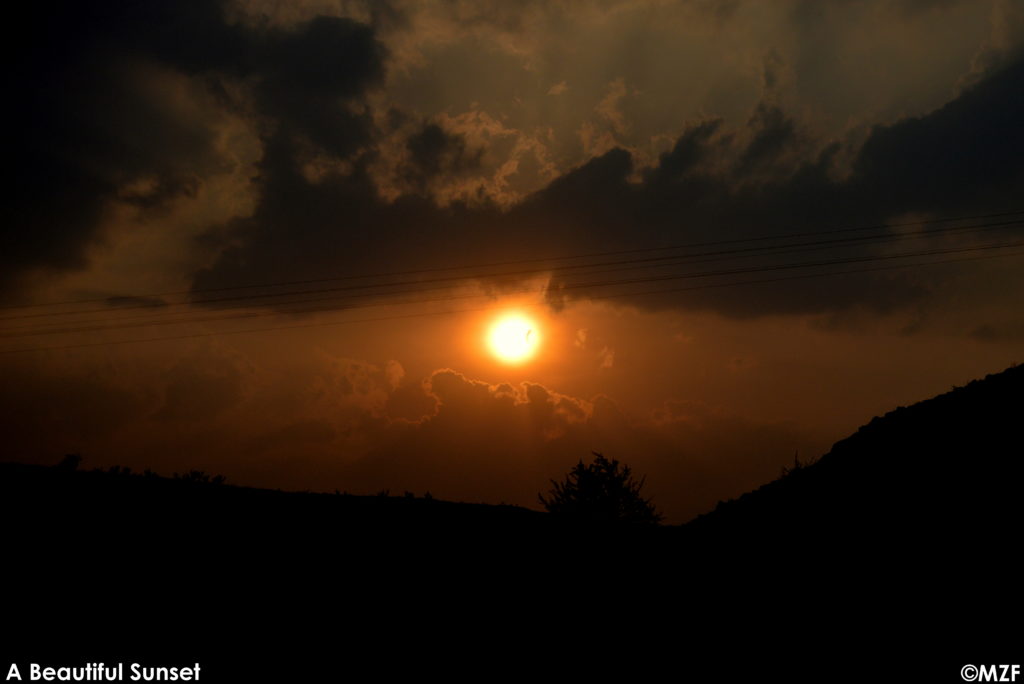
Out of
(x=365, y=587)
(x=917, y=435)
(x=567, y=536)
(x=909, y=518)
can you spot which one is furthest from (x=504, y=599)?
(x=917, y=435)

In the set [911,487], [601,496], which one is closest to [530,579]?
[911,487]

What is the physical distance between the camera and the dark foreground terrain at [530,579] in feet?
42.1

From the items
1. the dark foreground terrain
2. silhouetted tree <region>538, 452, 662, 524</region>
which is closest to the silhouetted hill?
the dark foreground terrain

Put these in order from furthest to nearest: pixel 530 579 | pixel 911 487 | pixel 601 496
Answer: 1. pixel 601 496
2. pixel 911 487
3. pixel 530 579

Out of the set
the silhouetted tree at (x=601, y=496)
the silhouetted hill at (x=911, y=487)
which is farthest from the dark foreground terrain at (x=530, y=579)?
the silhouetted tree at (x=601, y=496)

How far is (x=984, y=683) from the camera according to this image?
1102 cm

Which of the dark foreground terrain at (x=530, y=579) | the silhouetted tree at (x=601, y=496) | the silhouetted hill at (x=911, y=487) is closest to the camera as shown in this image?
the dark foreground terrain at (x=530, y=579)

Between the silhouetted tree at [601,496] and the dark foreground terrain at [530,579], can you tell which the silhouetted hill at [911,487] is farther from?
the silhouetted tree at [601,496]

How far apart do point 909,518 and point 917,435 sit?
6.41 m

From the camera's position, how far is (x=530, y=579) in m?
17.3

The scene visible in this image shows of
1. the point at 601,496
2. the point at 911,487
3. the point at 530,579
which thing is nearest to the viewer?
→ the point at 530,579

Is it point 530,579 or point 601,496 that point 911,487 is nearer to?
point 530,579

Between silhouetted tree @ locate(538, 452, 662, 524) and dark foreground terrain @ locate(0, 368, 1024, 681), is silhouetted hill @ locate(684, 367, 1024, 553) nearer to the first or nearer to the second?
dark foreground terrain @ locate(0, 368, 1024, 681)

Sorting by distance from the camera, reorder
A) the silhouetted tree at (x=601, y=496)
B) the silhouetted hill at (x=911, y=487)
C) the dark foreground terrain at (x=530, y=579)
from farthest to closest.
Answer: the silhouetted tree at (x=601, y=496), the silhouetted hill at (x=911, y=487), the dark foreground terrain at (x=530, y=579)
